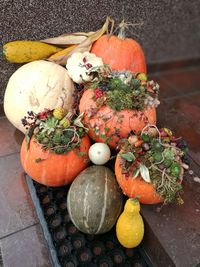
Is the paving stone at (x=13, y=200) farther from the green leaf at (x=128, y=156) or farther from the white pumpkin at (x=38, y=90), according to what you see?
the green leaf at (x=128, y=156)

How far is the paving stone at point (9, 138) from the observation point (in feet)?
7.83

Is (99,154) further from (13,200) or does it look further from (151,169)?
(13,200)

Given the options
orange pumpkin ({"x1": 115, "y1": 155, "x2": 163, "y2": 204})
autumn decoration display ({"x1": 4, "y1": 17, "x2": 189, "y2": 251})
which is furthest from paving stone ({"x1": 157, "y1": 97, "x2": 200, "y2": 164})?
orange pumpkin ({"x1": 115, "y1": 155, "x2": 163, "y2": 204})

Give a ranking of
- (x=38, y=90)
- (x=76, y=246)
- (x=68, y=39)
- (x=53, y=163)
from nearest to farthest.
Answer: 1. (x=76, y=246)
2. (x=53, y=163)
3. (x=38, y=90)
4. (x=68, y=39)

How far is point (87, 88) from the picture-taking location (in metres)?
2.22

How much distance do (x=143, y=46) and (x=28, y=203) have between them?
227 cm

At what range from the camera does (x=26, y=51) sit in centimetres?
251

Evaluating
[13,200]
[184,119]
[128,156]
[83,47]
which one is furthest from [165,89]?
[13,200]

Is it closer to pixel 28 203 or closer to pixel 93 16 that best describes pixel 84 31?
pixel 93 16

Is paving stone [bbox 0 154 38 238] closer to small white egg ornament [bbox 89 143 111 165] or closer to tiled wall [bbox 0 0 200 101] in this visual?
small white egg ornament [bbox 89 143 111 165]

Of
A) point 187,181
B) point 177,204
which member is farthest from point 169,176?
point 187,181

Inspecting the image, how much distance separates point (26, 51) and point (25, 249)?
162 centimetres

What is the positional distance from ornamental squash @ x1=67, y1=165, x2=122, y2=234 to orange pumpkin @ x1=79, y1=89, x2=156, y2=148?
303 mm

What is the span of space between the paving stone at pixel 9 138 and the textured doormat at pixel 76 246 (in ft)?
1.88
